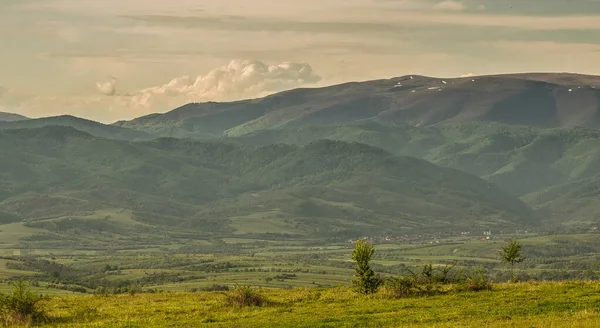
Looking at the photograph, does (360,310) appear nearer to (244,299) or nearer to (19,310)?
(244,299)

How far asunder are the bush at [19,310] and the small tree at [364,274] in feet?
64.1

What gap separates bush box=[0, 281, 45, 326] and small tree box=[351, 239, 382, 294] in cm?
1953

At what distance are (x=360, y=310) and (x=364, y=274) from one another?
28.7ft

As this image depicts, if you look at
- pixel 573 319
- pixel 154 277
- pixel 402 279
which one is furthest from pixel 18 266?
pixel 573 319

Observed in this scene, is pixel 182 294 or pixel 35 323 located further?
pixel 182 294

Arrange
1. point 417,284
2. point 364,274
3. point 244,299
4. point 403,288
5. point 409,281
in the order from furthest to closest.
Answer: point 364,274, point 417,284, point 409,281, point 403,288, point 244,299

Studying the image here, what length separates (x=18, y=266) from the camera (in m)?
196

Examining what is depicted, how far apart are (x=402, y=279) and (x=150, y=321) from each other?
15.8 m

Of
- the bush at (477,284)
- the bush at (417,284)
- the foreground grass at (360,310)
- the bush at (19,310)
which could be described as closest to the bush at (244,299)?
the foreground grass at (360,310)

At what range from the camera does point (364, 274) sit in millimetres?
62562

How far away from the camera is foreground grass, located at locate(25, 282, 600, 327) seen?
47.6 m

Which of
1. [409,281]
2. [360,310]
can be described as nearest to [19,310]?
[360,310]

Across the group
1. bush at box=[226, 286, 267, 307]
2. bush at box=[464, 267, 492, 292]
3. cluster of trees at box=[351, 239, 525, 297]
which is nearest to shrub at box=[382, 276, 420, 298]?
cluster of trees at box=[351, 239, 525, 297]

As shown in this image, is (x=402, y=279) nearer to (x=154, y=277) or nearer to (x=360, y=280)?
(x=360, y=280)
